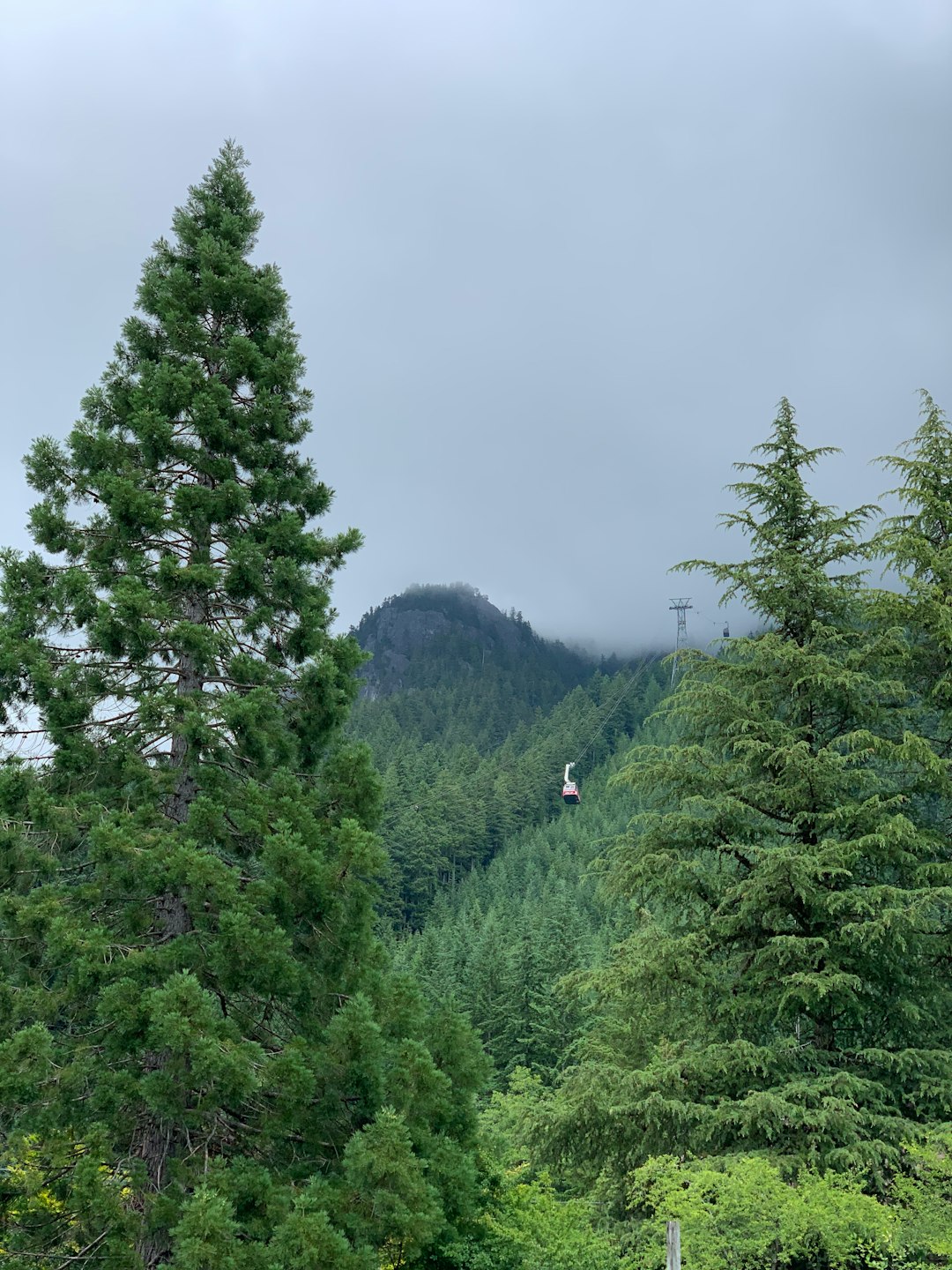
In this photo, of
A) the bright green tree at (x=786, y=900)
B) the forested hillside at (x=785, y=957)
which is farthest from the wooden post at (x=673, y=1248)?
the bright green tree at (x=786, y=900)

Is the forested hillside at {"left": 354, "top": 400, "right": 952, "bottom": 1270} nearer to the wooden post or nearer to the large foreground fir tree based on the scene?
the wooden post

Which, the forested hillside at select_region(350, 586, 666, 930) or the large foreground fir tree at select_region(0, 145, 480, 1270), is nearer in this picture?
the large foreground fir tree at select_region(0, 145, 480, 1270)

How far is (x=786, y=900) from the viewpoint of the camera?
12109 millimetres

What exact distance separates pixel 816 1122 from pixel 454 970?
3951 centimetres

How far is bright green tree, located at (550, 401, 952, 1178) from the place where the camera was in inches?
429

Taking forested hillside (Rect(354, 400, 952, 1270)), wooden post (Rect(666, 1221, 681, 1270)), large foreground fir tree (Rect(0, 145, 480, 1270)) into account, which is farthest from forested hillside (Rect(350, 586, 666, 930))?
wooden post (Rect(666, 1221, 681, 1270))

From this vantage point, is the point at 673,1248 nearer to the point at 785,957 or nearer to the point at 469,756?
the point at 785,957

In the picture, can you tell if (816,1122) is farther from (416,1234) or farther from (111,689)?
(111,689)

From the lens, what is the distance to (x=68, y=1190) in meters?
7.66

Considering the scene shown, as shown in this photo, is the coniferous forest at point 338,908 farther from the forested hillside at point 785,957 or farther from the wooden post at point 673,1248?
Answer: the wooden post at point 673,1248

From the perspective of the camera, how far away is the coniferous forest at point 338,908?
7676mm

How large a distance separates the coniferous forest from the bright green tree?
0.06 meters

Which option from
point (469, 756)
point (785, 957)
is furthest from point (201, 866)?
point (469, 756)

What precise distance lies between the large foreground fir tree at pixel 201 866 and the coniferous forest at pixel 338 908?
42 mm
